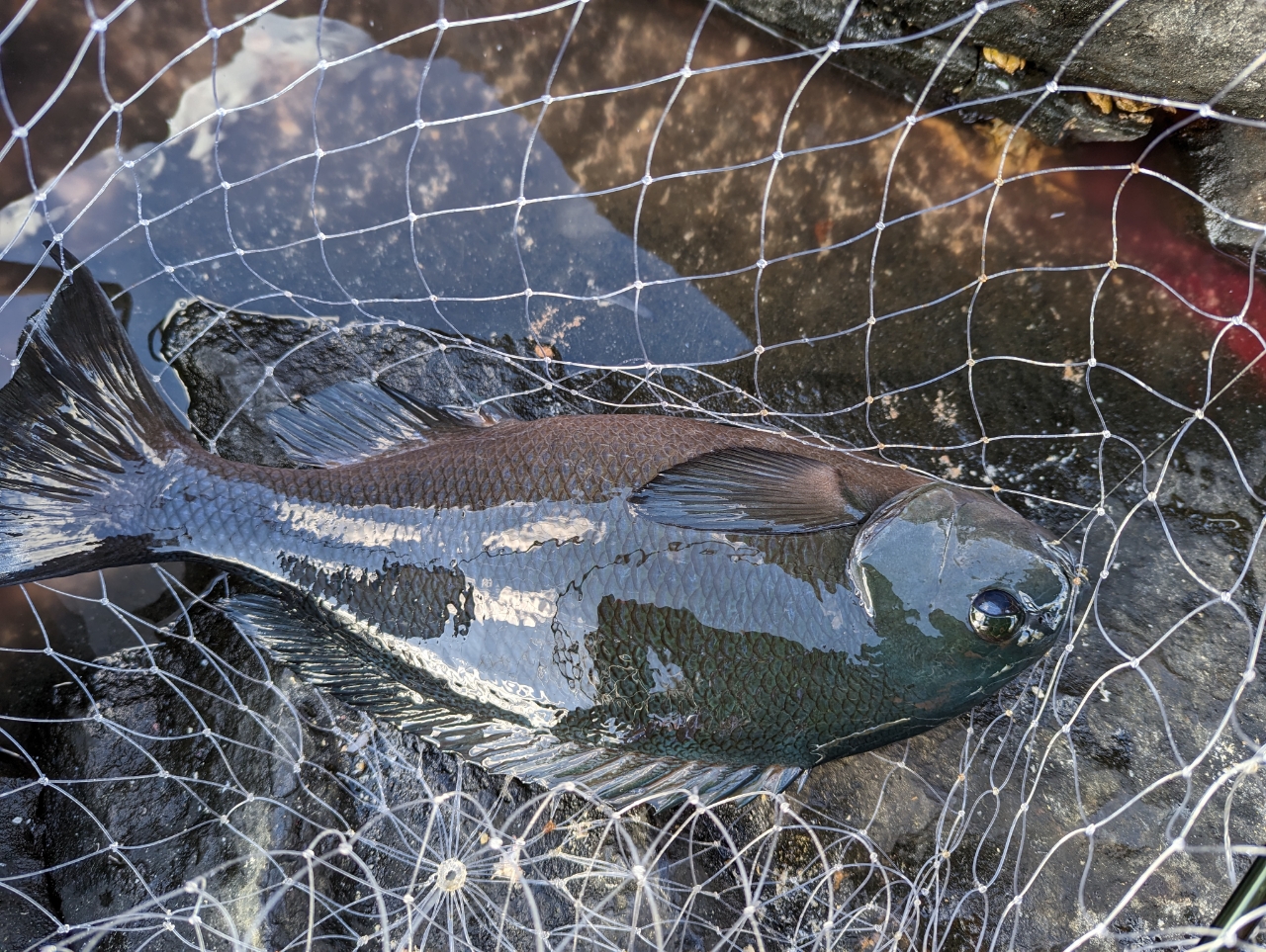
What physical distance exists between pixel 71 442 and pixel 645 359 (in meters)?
1.94

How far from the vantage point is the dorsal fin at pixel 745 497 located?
2.19m

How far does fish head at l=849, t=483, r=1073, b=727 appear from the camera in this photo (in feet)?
6.95

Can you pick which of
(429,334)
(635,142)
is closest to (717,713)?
(429,334)

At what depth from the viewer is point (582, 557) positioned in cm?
221

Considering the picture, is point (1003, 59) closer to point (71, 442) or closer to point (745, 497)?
point (745, 497)

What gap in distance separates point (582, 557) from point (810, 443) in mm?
921

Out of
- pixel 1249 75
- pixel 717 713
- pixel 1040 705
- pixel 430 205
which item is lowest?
pixel 1040 705

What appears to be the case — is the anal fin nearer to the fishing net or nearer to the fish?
the fish

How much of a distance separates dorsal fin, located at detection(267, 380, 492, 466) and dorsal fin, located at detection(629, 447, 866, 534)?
843mm

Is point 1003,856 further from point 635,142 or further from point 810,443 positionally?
point 635,142

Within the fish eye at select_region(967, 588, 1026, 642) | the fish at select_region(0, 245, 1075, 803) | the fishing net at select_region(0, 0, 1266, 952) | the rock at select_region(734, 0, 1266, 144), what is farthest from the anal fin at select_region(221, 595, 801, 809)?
the rock at select_region(734, 0, 1266, 144)

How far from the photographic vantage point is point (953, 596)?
2.13m

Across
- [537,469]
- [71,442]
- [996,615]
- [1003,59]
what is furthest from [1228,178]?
[71,442]

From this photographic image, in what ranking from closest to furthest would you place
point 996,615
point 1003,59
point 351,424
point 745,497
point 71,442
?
point 996,615 < point 745,497 < point 71,442 < point 351,424 < point 1003,59
